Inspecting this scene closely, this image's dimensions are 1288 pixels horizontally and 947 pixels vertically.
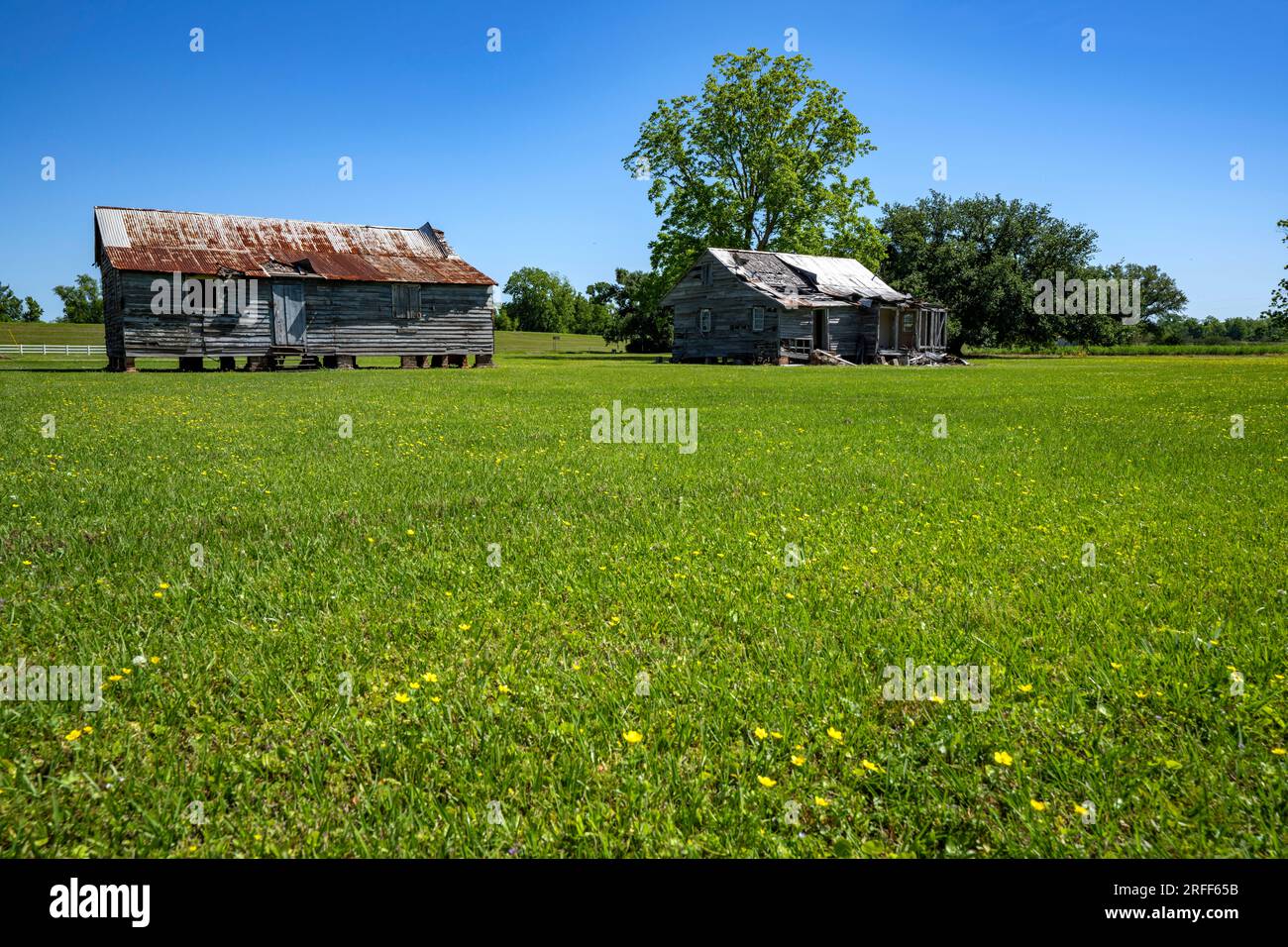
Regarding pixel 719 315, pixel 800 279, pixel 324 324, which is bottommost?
pixel 324 324

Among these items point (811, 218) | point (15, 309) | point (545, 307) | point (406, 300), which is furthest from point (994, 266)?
point (15, 309)

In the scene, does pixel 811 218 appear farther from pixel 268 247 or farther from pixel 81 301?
pixel 81 301

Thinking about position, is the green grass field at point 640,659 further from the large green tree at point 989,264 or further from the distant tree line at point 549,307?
the distant tree line at point 549,307

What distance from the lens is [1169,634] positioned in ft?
12.9

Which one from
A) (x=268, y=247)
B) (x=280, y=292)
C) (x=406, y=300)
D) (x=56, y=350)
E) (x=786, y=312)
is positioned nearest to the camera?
(x=280, y=292)

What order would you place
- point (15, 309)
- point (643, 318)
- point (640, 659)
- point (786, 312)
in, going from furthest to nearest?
point (15, 309)
point (643, 318)
point (786, 312)
point (640, 659)

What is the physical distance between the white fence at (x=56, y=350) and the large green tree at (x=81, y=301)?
70.2 meters

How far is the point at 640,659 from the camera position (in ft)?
12.5

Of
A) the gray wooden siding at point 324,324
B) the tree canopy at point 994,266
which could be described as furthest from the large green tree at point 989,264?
the gray wooden siding at point 324,324

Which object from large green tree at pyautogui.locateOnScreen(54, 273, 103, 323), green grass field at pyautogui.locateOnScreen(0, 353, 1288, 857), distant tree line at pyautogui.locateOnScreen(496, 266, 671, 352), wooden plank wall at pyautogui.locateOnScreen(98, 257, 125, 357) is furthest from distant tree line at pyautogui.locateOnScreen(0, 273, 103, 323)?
green grass field at pyautogui.locateOnScreen(0, 353, 1288, 857)

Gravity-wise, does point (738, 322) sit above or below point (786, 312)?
below

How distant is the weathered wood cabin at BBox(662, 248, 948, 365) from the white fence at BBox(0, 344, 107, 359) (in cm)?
4414

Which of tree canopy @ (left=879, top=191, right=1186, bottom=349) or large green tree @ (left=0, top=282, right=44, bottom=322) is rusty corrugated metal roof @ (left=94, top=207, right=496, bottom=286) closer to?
tree canopy @ (left=879, top=191, right=1186, bottom=349)

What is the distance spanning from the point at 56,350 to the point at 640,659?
70116 millimetres
